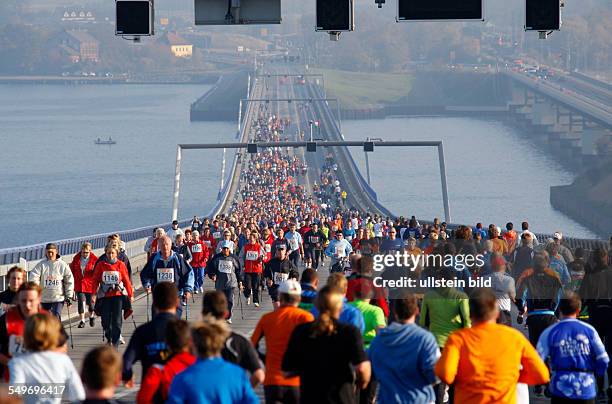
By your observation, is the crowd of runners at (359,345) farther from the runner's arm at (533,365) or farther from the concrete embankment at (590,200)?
the concrete embankment at (590,200)

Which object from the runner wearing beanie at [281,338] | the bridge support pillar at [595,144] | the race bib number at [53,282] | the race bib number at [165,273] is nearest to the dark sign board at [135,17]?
the race bib number at [165,273]

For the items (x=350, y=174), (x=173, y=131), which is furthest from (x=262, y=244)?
(x=173, y=131)

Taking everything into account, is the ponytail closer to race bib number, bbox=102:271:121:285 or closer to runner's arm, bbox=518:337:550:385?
runner's arm, bbox=518:337:550:385

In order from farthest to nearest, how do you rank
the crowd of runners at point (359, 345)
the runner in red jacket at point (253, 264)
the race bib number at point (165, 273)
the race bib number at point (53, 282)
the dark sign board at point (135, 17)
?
the runner in red jacket at point (253, 264)
the dark sign board at point (135, 17)
the race bib number at point (165, 273)
the race bib number at point (53, 282)
the crowd of runners at point (359, 345)

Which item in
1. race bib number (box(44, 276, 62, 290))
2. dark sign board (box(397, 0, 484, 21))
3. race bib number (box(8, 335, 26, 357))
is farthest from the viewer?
dark sign board (box(397, 0, 484, 21))

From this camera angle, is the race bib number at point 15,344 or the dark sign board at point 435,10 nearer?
the race bib number at point 15,344

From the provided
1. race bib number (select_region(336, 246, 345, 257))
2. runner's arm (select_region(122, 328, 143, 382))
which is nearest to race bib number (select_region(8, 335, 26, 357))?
runner's arm (select_region(122, 328, 143, 382))

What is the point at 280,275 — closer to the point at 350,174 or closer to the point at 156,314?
the point at 156,314

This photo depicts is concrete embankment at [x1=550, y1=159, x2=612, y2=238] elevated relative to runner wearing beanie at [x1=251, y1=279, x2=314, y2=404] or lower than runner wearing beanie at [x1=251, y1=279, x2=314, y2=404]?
lower

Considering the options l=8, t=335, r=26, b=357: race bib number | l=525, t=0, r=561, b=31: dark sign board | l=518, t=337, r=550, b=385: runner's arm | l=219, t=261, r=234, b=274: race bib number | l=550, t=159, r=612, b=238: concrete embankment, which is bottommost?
l=550, t=159, r=612, b=238: concrete embankment

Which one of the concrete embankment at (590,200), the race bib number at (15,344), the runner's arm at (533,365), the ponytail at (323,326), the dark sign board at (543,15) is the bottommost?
the concrete embankment at (590,200)

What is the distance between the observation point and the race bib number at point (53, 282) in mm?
15172

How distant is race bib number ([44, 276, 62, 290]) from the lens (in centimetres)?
1517

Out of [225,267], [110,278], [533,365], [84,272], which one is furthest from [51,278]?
[533,365]
